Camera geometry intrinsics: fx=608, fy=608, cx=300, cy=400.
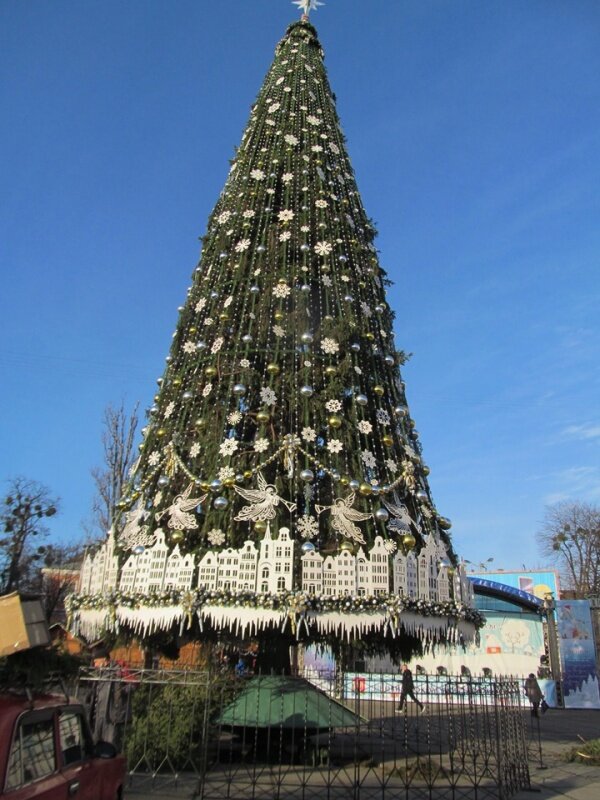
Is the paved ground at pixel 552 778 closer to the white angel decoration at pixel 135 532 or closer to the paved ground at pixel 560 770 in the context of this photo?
the paved ground at pixel 560 770

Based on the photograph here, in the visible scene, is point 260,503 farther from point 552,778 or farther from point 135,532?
point 552,778

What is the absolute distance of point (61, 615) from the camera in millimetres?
32125

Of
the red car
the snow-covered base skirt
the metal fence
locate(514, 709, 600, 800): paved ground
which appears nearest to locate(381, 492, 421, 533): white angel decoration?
the snow-covered base skirt

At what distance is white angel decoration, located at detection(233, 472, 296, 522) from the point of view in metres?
7.43

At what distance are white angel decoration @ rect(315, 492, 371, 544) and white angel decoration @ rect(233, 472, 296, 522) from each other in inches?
20.0

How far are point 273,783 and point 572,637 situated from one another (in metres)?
20.1

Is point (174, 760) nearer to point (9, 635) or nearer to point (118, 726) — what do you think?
point (118, 726)

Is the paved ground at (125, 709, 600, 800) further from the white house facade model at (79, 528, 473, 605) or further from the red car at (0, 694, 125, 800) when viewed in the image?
the red car at (0, 694, 125, 800)

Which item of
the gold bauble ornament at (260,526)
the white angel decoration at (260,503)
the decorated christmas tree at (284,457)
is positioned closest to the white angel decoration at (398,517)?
the decorated christmas tree at (284,457)

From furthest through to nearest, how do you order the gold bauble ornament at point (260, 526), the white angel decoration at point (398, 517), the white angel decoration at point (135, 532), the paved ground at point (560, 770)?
the paved ground at point (560, 770)
the white angel decoration at point (398, 517)
the white angel decoration at point (135, 532)
the gold bauble ornament at point (260, 526)

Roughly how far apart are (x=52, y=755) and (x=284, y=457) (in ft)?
15.0

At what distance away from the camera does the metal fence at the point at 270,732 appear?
713cm

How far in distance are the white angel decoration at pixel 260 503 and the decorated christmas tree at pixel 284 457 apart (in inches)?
0.7

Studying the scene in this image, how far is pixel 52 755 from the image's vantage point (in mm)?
3895
